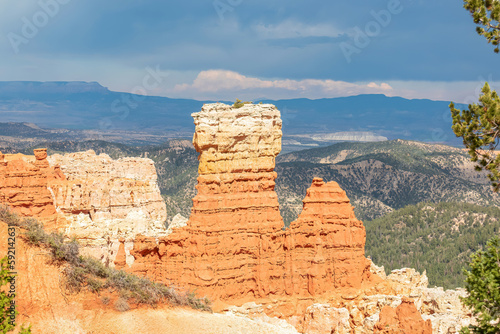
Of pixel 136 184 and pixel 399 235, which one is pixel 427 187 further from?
pixel 136 184

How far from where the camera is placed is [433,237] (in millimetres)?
83000

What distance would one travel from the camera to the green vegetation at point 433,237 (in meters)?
72.2

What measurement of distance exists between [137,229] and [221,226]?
12.0m

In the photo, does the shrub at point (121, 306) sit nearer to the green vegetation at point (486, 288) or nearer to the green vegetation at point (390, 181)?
the green vegetation at point (486, 288)

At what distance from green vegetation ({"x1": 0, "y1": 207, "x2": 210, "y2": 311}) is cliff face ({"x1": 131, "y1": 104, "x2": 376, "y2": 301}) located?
12606 mm

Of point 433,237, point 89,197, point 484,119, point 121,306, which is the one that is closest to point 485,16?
point 484,119

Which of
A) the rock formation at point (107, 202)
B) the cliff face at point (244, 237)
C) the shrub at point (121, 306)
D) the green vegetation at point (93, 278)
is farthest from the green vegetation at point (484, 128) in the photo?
the rock formation at point (107, 202)

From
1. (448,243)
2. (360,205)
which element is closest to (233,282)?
(448,243)

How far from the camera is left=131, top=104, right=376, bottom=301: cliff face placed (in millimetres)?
35875

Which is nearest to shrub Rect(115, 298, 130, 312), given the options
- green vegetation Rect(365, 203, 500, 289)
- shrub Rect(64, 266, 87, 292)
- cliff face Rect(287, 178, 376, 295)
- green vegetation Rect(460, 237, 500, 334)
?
shrub Rect(64, 266, 87, 292)

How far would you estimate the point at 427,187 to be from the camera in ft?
469

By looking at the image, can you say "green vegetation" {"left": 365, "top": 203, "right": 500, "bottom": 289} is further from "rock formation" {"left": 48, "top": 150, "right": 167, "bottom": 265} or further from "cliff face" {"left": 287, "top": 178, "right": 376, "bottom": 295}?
"rock formation" {"left": 48, "top": 150, "right": 167, "bottom": 265}

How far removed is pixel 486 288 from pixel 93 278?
14513mm

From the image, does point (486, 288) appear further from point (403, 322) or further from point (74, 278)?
point (74, 278)
